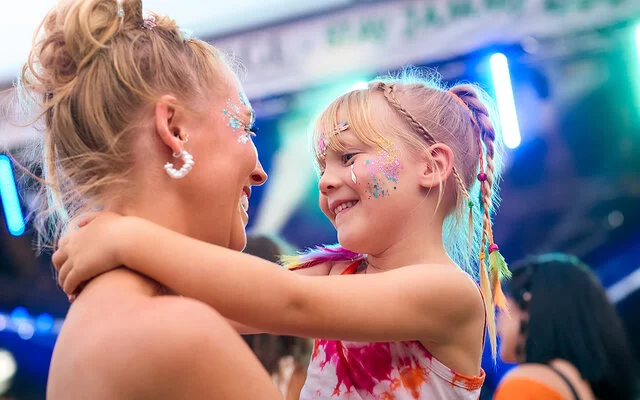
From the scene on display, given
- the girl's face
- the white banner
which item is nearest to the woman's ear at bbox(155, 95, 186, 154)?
the girl's face

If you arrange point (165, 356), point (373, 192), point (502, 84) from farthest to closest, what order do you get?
point (502, 84) → point (373, 192) → point (165, 356)

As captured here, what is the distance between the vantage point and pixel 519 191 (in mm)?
4910

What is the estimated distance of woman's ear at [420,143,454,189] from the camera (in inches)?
65.2

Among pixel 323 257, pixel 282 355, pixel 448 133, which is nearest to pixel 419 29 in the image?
pixel 282 355

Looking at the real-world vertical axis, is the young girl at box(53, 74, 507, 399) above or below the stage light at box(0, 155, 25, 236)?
above

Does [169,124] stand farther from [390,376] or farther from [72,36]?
[390,376]

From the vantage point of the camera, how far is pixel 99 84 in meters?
1.26

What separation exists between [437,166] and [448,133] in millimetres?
135

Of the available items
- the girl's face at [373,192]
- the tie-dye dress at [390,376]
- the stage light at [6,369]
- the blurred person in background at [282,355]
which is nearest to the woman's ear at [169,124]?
the girl's face at [373,192]

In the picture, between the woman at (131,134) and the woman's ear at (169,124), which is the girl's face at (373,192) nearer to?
the woman at (131,134)

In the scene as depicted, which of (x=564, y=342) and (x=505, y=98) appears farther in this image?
(x=505, y=98)

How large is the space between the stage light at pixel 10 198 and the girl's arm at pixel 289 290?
4.59 m

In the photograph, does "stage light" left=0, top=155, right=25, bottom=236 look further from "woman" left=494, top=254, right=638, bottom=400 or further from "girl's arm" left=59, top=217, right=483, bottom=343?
"girl's arm" left=59, top=217, right=483, bottom=343

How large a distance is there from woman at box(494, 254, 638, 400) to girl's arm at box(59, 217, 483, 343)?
1408mm
